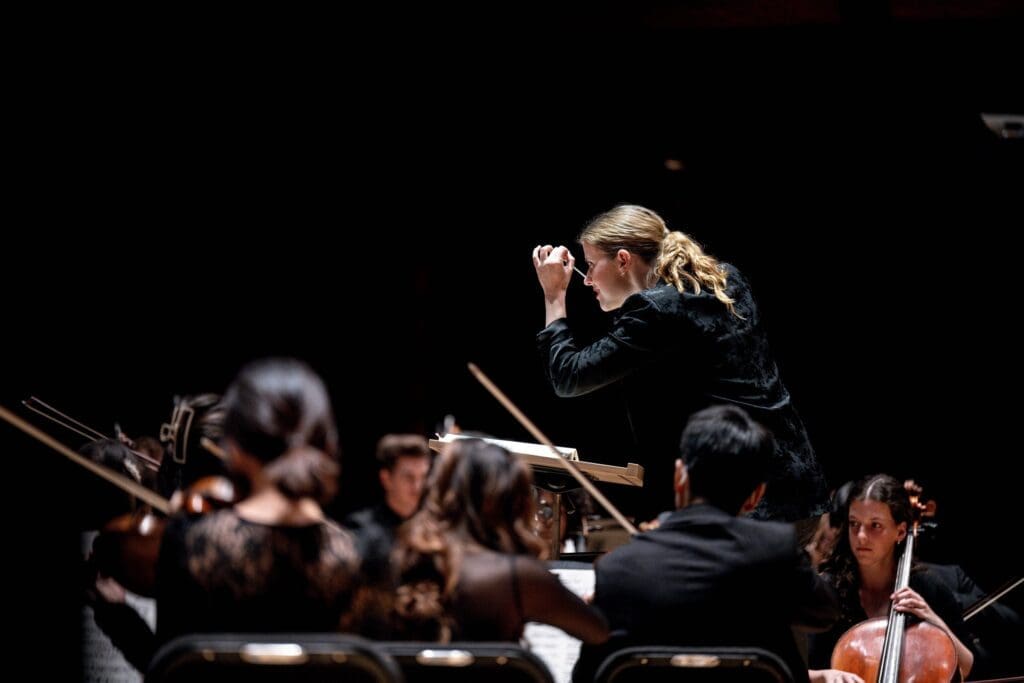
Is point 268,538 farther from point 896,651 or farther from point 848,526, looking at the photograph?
point 848,526

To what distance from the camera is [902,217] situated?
491 centimetres

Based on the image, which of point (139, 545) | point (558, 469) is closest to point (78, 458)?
point (139, 545)

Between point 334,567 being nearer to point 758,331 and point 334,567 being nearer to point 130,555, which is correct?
point 130,555

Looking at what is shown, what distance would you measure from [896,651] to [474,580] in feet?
5.32

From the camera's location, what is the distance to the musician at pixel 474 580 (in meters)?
1.90

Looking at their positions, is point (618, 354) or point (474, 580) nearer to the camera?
point (474, 580)

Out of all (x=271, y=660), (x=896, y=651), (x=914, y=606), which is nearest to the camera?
(x=271, y=660)

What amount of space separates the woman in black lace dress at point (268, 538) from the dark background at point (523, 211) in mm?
3032

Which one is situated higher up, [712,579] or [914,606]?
[712,579]

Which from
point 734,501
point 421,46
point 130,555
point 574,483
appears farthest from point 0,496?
point 421,46

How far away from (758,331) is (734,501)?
75cm

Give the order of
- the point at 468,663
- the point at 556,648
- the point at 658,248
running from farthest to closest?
the point at 658,248 → the point at 556,648 → the point at 468,663

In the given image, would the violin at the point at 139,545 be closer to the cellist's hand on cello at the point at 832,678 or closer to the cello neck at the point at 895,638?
the cellist's hand on cello at the point at 832,678

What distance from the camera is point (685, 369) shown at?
2701 millimetres
